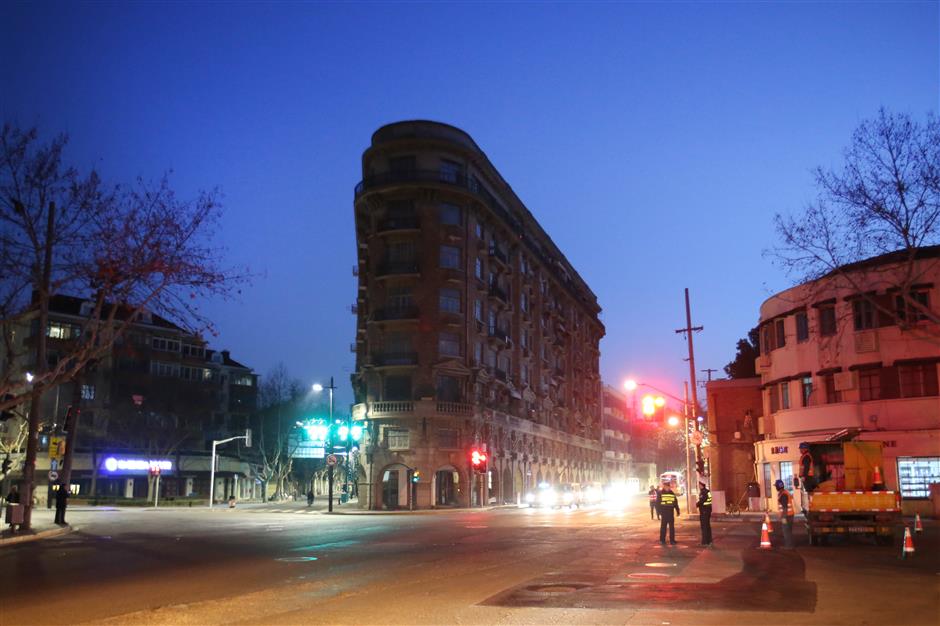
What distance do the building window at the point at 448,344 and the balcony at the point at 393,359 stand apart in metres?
2.08

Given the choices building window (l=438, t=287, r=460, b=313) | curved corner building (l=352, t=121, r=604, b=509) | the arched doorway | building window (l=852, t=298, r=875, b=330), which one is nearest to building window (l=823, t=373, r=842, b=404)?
building window (l=852, t=298, r=875, b=330)

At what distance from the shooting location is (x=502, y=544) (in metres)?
23.1

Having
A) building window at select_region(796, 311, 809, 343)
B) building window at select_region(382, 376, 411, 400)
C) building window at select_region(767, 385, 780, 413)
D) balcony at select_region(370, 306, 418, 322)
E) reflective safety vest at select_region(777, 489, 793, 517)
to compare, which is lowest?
reflective safety vest at select_region(777, 489, 793, 517)

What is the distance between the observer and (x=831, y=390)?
40094 mm

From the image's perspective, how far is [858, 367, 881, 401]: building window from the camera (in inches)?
1497

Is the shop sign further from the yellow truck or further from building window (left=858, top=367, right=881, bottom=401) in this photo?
the yellow truck

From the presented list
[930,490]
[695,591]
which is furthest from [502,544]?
[930,490]

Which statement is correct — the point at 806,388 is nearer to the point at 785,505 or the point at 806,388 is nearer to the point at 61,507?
the point at 785,505

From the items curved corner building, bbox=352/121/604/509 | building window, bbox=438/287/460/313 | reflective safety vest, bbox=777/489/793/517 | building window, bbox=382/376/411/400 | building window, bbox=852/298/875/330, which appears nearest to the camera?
reflective safety vest, bbox=777/489/793/517

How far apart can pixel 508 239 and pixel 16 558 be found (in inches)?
2419

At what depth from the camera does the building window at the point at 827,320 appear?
40.2 metres

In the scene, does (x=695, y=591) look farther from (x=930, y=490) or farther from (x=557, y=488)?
(x=557, y=488)

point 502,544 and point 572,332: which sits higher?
point 572,332

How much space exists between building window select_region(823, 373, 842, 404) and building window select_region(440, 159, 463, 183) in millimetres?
35010
